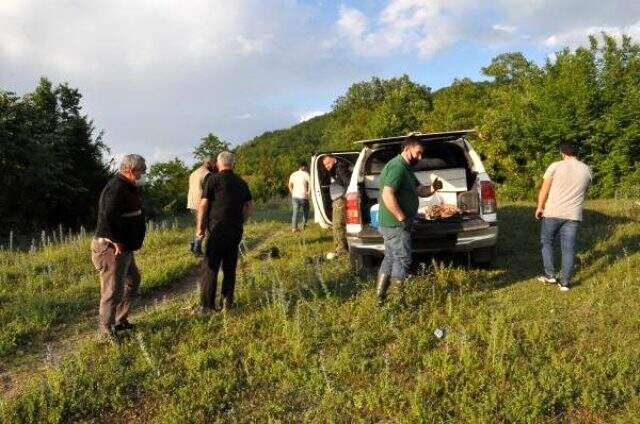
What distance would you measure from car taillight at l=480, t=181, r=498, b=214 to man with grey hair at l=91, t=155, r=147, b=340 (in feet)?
12.8

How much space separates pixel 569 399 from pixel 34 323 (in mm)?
5233

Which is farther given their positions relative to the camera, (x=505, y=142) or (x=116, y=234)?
(x=505, y=142)

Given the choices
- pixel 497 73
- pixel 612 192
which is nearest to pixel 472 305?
pixel 612 192

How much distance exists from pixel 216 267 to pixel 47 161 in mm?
11503

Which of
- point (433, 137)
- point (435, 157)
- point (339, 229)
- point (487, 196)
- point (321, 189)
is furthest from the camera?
point (321, 189)

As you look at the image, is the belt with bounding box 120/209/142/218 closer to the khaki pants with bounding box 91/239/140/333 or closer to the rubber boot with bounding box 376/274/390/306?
the khaki pants with bounding box 91/239/140/333

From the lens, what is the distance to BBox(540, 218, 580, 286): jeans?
641cm

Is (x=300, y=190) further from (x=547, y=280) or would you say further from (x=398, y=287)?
(x=398, y=287)

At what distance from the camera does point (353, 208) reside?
704 centimetres

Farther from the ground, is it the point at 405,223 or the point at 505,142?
the point at 505,142

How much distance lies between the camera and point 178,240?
11.9 meters

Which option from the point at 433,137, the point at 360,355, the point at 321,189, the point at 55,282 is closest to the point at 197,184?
the point at 321,189

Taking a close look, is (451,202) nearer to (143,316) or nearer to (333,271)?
(333,271)

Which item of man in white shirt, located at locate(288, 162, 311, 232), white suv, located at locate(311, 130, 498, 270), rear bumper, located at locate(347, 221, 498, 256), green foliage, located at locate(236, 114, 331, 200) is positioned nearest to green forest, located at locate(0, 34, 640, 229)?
man in white shirt, located at locate(288, 162, 311, 232)
